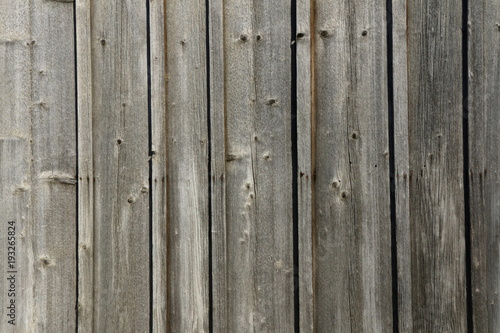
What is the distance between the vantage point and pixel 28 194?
92.0 inches

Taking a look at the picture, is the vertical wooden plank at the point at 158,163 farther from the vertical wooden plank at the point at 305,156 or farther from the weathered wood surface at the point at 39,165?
the vertical wooden plank at the point at 305,156

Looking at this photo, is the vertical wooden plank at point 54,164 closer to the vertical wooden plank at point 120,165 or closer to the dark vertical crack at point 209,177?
the vertical wooden plank at point 120,165

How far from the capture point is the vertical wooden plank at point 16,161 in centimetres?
233

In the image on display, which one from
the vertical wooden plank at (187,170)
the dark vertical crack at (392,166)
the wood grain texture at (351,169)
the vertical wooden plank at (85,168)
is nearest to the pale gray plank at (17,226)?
the vertical wooden plank at (85,168)

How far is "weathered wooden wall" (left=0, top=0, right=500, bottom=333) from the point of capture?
7.43 ft

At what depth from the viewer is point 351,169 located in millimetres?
2279

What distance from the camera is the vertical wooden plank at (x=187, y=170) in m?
2.29

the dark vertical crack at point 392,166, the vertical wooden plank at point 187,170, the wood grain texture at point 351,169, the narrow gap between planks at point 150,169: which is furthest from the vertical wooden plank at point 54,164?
the dark vertical crack at point 392,166

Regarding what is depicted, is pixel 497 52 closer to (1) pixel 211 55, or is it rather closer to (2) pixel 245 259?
(1) pixel 211 55

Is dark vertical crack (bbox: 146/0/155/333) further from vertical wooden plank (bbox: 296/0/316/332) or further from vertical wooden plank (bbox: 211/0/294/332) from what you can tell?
vertical wooden plank (bbox: 296/0/316/332)

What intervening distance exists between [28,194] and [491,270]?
6.91 ft

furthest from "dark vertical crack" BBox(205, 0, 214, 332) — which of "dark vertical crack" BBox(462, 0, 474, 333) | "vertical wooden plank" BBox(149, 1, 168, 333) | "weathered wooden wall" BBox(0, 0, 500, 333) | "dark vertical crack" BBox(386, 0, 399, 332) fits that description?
"dark vertical crack" BBox(462, 0, 474, 333)

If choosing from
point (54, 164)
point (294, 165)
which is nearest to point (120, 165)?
point (54, 164)

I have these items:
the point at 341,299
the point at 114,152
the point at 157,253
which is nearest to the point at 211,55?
the point at 114,152
